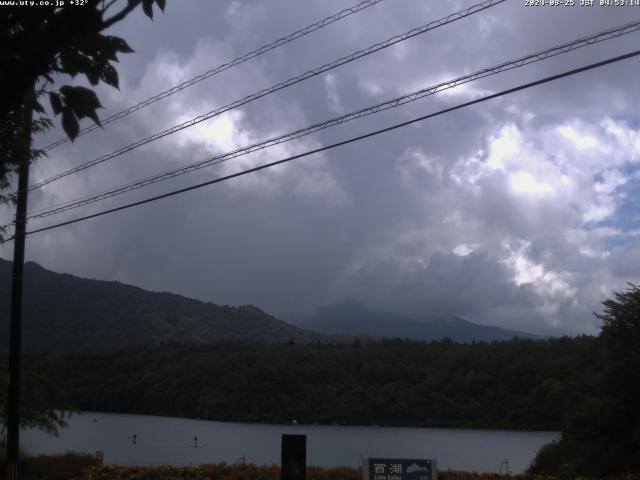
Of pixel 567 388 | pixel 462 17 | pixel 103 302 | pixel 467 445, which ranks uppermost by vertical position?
pixel 103 302

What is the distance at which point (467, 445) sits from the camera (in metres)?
47.7

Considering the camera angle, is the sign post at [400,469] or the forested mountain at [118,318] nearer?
the sign post at [400,469]

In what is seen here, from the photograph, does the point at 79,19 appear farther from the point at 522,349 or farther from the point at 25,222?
the point at 522,349

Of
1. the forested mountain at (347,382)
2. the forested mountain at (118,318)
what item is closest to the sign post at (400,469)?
the forested mountain at (347,382)

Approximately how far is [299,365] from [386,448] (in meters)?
32.0

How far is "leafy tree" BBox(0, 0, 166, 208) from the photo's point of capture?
13.7 ft

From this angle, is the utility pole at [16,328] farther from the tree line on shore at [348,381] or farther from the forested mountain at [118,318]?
the forested mountain at [118,318]

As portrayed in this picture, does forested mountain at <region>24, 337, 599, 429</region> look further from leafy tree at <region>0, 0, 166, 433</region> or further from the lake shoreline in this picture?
leafy tree at <region>0, 0, 166, 433</region>

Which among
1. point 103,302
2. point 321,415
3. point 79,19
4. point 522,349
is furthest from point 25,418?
point 103,302

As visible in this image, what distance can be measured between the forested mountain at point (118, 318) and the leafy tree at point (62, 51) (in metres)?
87.8

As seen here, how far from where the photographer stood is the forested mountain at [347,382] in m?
59.0

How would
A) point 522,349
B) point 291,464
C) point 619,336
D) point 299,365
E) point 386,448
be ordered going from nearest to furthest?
point 291,464 → point 619,336 → point 386,448 → point 522,349 → point 299,365

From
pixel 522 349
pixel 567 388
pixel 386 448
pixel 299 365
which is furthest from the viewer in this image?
pixel 299 365

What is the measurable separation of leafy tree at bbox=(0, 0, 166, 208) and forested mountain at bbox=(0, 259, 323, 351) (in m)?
87.8
